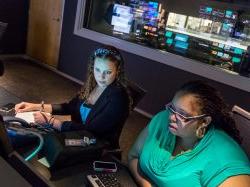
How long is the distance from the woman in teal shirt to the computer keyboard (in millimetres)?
160

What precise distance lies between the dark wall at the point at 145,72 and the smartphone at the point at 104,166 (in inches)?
99.2

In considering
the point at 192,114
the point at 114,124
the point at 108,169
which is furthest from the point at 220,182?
the point at 114,124

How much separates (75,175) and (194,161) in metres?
0.47

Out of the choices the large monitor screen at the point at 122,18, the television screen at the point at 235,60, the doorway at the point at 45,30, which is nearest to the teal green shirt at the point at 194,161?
the television screen at the point at 235,60

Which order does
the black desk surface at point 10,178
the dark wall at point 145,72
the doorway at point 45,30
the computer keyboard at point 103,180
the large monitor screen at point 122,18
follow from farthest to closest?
the doorway at point 45,30 → the large monitor screen at point 122,18 → the dark wall at point 145,72 → the computer keyboard at point 103,180 → the black desk surface at point 10,178

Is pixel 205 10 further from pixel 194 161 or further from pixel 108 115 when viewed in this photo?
pixel 194 161

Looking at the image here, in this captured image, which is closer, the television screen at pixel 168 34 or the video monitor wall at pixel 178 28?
the video monitor wall at pixel 178 28

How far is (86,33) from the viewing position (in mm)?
4871

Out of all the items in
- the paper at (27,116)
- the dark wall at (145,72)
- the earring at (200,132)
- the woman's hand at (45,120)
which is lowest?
the dark wall at (145,72)

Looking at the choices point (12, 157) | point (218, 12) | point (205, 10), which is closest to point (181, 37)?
point (205, 10)

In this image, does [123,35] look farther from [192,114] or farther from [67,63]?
[192,114]

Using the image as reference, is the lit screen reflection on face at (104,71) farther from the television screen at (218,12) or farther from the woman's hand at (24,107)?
the television screen at (218,12)

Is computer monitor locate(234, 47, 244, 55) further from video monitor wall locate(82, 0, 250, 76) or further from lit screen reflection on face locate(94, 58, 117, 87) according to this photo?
lit screen reflection on face locate(94, 58, 117, 87)

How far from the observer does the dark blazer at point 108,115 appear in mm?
1786
